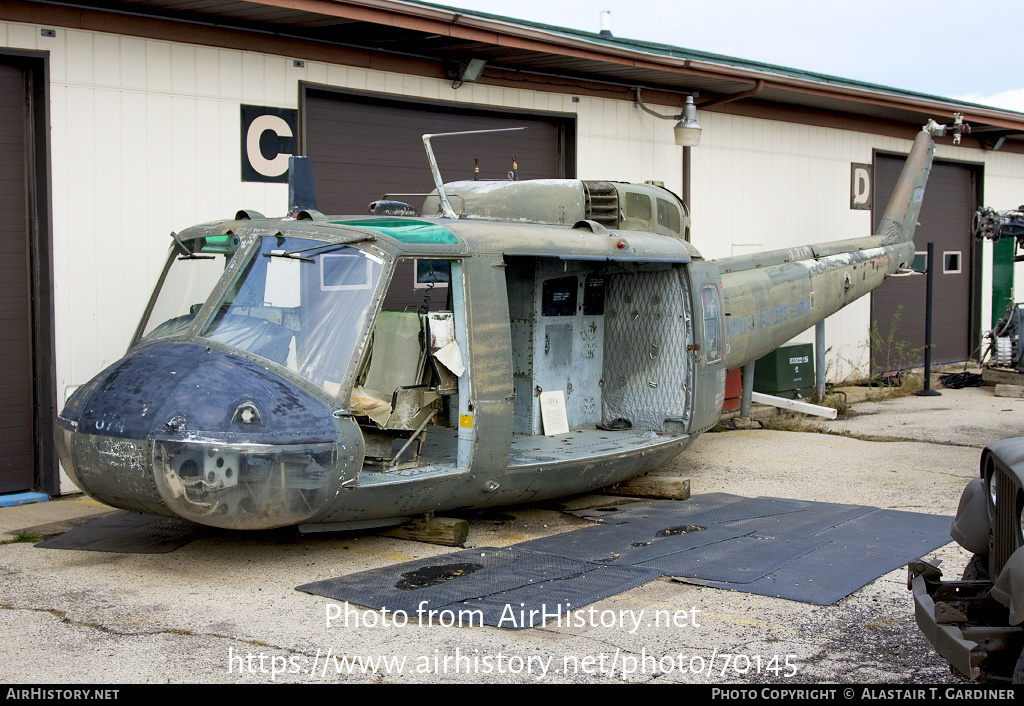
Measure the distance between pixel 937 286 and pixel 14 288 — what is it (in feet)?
49.1

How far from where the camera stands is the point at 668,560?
6.32m

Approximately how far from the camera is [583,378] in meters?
8.89

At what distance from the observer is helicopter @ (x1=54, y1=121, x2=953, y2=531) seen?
560cm

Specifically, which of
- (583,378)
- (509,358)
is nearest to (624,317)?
(583,378)

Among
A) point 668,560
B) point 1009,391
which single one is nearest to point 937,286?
point 1009,391

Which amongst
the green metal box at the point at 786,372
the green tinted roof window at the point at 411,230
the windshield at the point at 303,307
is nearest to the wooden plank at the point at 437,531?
the windshield at the point at 303,307

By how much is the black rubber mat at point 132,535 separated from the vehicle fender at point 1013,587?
15.7ft

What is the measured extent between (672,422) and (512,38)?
431 centimetres

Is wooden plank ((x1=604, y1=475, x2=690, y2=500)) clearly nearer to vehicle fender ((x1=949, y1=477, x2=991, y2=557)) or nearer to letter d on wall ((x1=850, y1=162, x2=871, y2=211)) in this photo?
vehicle fender ((x1=949, y1=477, x2=991, y2=557))

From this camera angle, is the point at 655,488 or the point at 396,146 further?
the point at 396,146

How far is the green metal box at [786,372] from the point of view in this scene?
42.3ft

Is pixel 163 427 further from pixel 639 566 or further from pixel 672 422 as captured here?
pixel 672 422

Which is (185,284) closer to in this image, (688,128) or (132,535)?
(132,535)
